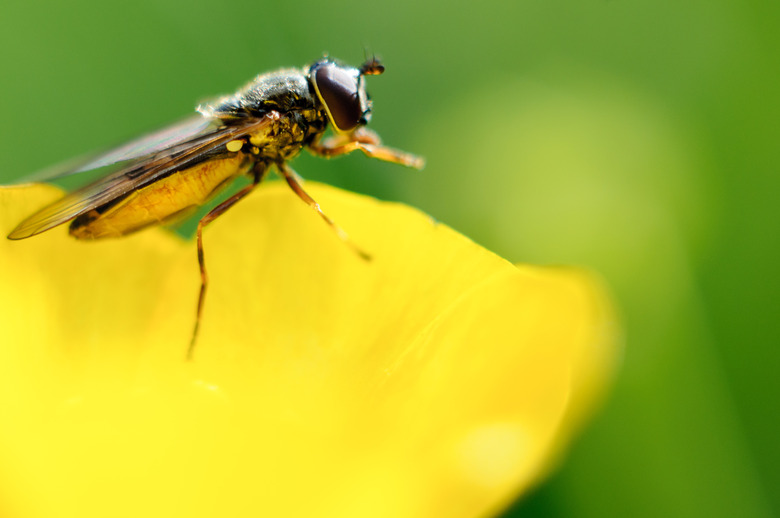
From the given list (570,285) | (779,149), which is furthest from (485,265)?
(779,149)

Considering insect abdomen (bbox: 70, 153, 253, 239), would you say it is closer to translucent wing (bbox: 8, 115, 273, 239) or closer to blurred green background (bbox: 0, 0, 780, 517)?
translucent wing (bbox: 8, 115, 273, 239)

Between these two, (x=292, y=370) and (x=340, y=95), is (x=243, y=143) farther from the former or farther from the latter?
(x=292, y=370)

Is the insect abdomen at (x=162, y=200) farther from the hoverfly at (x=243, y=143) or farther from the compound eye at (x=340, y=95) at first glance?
the compound eye at (x=340, y=95)

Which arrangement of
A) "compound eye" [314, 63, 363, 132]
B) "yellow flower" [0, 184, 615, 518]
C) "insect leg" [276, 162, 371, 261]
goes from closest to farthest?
"yellow flower" [0, 184, 615, 518] → "insect leg" [276, 162, 371, 261] → "compound eye" [314, 63, 363, 132]

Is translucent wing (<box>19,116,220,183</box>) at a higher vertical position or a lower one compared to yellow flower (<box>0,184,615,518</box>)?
higher

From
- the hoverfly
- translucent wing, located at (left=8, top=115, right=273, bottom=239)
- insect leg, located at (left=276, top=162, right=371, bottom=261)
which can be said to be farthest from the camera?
the hoverfly

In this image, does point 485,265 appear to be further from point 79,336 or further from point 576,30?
point 576,30

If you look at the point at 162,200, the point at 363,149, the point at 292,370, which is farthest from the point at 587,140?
the point at 292,370

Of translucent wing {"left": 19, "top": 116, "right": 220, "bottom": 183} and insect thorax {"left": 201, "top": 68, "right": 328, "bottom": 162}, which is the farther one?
insect thorax {"left": 201, "top": 68, "right": 328, "bottom": 162}

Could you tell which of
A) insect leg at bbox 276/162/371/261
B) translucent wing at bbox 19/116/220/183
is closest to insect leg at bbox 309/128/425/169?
translucent wing at bbox 19/116/220/183
